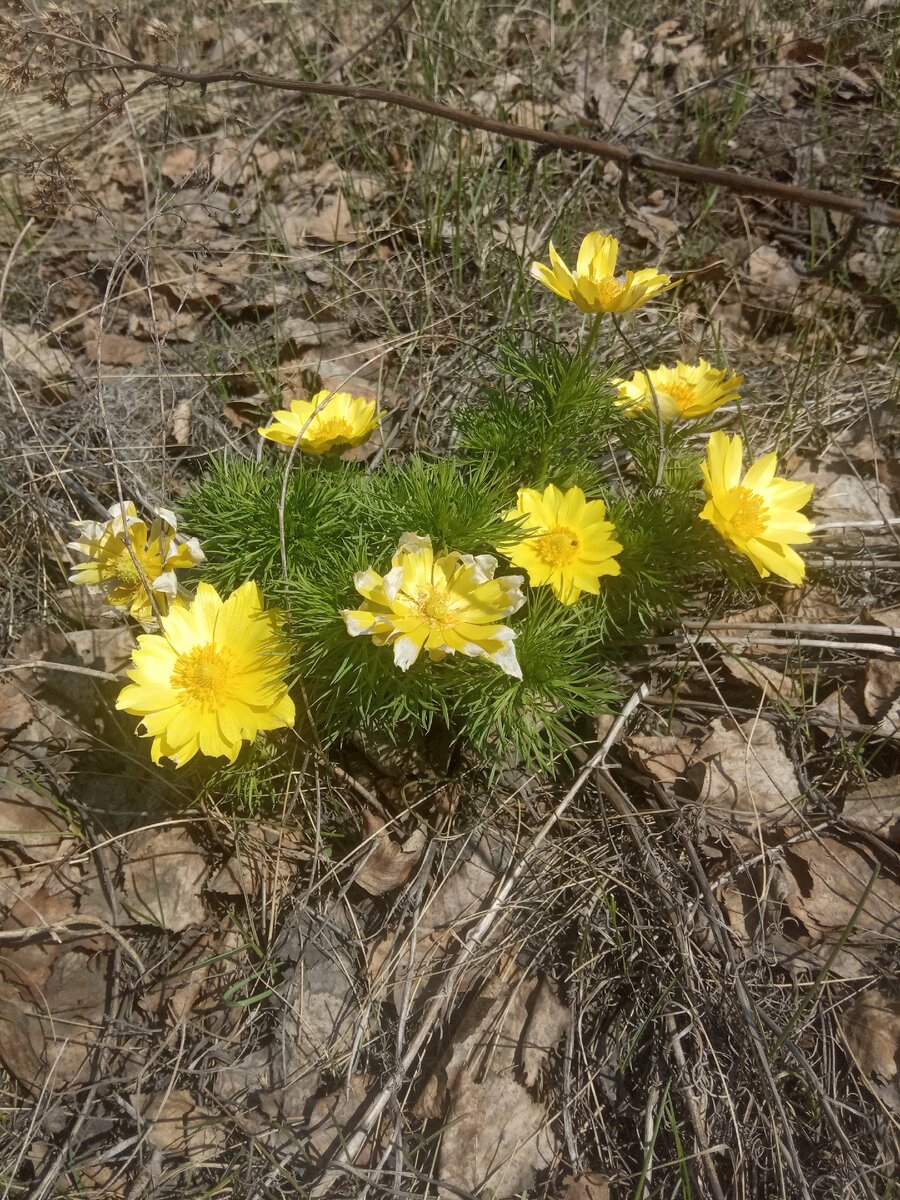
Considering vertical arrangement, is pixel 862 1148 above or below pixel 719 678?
below

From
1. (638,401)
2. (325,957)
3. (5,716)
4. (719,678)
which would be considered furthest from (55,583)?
(719,678)

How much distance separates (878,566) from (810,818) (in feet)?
2.72

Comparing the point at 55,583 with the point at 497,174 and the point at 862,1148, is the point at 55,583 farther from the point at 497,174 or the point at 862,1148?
the point at 862,1148

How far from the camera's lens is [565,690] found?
6.44 ft

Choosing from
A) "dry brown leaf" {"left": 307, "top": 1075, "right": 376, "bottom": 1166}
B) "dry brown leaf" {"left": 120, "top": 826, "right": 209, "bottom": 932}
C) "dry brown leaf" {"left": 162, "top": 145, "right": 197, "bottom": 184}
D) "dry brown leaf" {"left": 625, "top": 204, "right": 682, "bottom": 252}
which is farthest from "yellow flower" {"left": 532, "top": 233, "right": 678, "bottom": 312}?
"dry brown leaf" {"left": 162, "top": 145, "right": 197, "bottom": 184}

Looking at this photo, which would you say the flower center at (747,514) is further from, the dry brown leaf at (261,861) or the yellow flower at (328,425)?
the dry brown leaf at (261,861)

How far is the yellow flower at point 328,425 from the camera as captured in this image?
212cm

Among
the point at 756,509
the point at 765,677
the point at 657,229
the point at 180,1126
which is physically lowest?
the point at 180,1126

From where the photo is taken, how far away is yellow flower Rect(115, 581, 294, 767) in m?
1.78

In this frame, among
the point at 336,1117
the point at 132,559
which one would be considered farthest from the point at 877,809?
the point at 132,559

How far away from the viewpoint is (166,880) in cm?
212

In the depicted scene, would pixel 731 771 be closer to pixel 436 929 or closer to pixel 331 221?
pixel 436 929

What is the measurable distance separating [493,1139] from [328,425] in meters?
1.81

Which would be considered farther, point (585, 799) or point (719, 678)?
point (719, 678)
